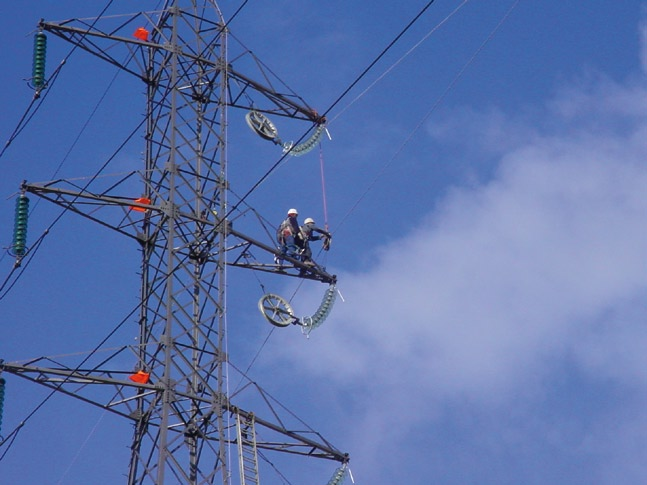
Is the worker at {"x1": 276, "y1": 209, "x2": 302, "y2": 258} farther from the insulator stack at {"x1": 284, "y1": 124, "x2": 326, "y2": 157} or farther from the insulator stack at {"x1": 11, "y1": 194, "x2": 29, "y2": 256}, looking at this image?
the insulator stack at {"x1": 11, "y1": 194, "x2": 29, "y2": 256}

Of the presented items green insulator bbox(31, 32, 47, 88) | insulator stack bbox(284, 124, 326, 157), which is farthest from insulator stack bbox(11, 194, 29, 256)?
insulator stack bbox(284, 124, 326, 157)

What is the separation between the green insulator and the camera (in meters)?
48.7

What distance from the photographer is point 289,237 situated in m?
48.5

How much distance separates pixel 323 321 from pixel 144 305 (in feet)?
16.2

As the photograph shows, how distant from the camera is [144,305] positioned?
46438 mm

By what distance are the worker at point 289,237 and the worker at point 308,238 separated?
0.42 ft

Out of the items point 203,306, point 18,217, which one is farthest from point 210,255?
point 18,217

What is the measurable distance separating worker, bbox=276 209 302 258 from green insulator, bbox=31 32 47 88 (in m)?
7.09

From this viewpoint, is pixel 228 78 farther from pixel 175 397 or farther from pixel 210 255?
pixel 175 397

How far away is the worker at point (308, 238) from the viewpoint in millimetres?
48625

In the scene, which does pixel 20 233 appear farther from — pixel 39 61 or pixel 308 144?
pixel 308 144

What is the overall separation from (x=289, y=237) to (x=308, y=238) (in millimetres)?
622

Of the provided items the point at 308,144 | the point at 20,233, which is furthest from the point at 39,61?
the point at 308,144

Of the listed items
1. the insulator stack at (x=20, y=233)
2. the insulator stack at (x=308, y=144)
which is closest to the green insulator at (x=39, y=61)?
the insulator stack at (x=20, y=233)
